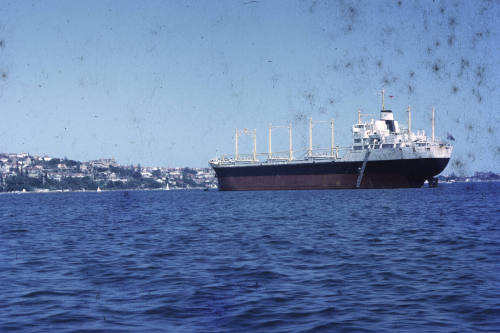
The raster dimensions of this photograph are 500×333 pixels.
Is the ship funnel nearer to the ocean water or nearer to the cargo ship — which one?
the cargo ship

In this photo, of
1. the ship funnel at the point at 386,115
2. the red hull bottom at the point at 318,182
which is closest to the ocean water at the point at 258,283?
the red hull bottom at the point at 318,182

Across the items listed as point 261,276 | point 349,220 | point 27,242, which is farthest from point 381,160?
point 261,276

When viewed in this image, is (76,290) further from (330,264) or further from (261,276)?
(330,264)

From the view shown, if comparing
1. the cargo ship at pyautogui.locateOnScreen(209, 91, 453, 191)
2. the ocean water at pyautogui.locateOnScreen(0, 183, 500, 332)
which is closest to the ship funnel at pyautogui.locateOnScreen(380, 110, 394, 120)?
the cargo ship at pyautogui.locateOnScreen(209, 91, 453, 191)

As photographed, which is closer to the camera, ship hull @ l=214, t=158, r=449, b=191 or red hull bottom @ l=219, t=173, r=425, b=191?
ship hull @ l=214, t=158, r=449, b=191

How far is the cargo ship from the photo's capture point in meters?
76.9

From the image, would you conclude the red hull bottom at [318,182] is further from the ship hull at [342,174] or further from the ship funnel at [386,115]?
the ship funnel at [386,115]

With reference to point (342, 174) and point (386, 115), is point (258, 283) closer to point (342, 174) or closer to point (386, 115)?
point (342, 174)

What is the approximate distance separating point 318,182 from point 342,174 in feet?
15.5

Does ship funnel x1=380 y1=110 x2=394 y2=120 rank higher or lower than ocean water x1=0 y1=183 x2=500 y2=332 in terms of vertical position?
higher

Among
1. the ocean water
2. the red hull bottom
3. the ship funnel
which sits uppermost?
the ship funnel

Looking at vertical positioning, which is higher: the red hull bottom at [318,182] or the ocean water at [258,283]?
the red hull bottom at [318,182]

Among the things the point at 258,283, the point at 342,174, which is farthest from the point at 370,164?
the point at 258,283

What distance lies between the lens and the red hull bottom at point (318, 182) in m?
77.9
